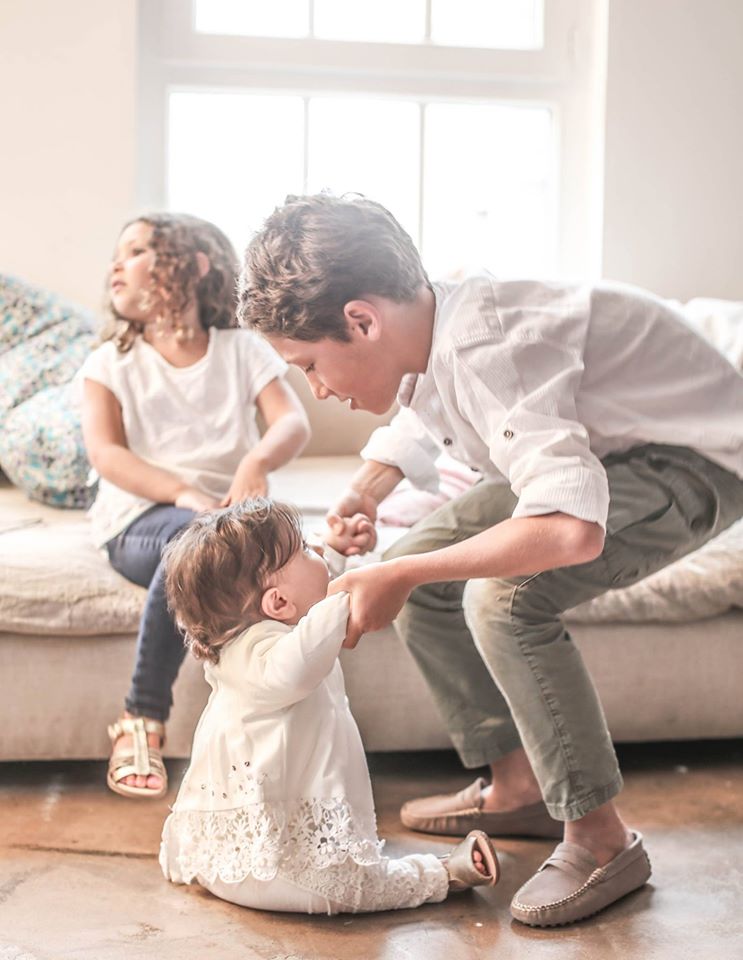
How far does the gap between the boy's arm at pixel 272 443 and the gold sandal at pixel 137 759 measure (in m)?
0.39

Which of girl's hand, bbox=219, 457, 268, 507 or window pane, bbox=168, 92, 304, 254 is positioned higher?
window pane, bbox=168, 92, 304, 254

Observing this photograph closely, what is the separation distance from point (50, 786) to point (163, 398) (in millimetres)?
702

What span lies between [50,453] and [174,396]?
0.36 m

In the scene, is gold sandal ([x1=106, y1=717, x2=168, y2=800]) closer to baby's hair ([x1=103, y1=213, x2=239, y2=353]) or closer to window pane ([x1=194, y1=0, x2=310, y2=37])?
baby's hair ([x1=103, y1=213, x2=239, y2=353])

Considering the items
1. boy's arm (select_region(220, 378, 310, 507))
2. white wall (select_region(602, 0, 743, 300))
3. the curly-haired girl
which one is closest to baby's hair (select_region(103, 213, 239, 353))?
the curly-haired girl

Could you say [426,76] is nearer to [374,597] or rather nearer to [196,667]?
[196,667]

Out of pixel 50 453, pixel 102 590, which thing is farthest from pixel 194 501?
pixel 50 453

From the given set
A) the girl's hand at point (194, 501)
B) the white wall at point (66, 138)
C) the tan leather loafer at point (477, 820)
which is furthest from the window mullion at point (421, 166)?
the tan leather loafer at point (477, 820)

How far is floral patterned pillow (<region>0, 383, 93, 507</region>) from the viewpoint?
2.45 m

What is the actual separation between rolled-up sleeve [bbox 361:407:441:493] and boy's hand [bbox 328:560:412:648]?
1.47ft

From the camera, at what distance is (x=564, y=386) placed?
144cm

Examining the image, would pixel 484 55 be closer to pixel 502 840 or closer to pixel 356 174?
pixel 356 174

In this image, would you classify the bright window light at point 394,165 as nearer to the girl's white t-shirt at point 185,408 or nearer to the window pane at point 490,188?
the window pane at point 490,188

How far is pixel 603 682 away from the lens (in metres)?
2.04
